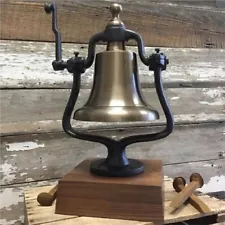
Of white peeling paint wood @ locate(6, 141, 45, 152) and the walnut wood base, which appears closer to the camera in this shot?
the walnut wood base

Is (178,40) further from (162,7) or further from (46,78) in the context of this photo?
(46,78)

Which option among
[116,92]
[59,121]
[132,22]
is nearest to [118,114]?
[116,92]

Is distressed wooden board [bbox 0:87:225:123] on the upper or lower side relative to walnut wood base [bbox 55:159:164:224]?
upper

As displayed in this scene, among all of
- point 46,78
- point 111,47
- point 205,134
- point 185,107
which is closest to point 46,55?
point 46,78

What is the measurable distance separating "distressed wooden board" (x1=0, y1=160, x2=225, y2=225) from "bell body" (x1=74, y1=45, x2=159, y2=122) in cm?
45

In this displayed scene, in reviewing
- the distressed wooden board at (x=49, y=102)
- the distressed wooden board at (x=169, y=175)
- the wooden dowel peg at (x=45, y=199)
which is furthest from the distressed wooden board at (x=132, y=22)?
the wooden dowel peg at (x=45, y=199)

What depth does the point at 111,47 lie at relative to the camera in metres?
0.86

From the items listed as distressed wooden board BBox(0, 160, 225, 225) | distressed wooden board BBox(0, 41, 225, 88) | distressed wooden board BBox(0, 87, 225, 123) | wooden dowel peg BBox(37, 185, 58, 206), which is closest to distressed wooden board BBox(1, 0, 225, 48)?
distressed wooden board BBox(0, 41, 225, 88)

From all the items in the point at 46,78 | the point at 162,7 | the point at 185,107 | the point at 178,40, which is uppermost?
the point at 162,7

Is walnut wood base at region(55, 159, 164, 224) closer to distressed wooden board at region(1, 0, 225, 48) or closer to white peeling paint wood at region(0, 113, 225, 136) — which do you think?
white peeling paint wood at region(0, 113, 225, 136)

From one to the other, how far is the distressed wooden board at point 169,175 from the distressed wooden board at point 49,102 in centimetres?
20

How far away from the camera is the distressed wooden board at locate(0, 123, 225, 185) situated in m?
1.16

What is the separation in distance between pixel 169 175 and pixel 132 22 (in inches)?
21.9

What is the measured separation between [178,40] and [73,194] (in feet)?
2.61
